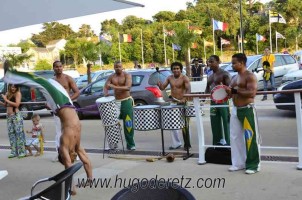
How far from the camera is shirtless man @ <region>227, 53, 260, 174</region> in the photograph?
5855mm

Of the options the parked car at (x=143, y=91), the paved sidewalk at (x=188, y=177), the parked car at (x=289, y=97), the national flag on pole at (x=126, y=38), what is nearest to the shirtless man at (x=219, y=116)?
the paved sidewalk at (x=188, y=177)

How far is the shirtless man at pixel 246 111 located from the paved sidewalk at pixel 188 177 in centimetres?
25

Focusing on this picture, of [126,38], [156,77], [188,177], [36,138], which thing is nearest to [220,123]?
[188,177]

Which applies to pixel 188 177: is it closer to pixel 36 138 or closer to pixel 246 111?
pixel 246 111

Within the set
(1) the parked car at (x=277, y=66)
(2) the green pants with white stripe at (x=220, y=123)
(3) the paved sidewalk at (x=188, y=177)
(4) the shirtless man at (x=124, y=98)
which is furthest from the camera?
(1) the parked car at (x=277, y=66)

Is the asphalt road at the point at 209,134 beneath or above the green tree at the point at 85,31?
beneath

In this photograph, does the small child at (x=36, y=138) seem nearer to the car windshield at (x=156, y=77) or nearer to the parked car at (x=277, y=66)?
the car windshield at (x=156, y=77)

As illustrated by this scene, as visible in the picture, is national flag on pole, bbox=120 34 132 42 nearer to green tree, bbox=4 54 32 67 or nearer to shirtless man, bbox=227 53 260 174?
green tree, bbox=4 54 32 67

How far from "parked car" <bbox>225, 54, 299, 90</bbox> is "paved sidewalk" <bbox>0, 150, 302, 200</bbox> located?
10970 millimetres

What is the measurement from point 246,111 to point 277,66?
1313 cm

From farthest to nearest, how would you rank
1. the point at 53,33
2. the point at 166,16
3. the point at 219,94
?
the point at 53,33 → the point at 166,16 → the point at 219,94

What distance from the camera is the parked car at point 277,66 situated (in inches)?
693

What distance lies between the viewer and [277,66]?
1830cm

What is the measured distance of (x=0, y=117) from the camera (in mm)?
18688
